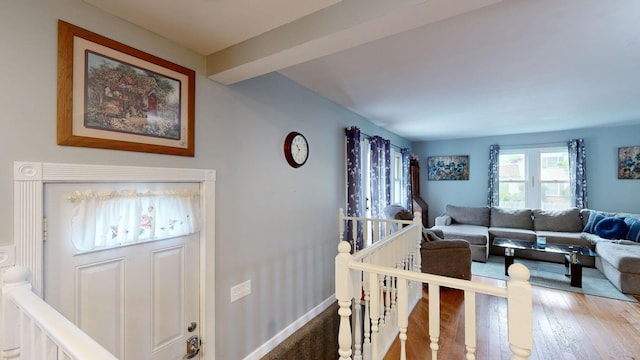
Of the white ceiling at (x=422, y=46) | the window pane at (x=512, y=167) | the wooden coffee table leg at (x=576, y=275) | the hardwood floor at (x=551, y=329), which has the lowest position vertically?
the hardwood floor at (x=551, y=329)

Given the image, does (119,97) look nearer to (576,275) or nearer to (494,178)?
(576,275)

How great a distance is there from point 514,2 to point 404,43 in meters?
0.64

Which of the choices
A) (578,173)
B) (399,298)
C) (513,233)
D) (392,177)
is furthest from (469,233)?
(399,298)

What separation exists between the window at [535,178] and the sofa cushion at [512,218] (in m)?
0.60

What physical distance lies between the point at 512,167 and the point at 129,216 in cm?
682

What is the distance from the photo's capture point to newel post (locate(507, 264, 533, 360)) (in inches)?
39.1

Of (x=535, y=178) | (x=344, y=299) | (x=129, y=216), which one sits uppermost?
(x=535, y=178)

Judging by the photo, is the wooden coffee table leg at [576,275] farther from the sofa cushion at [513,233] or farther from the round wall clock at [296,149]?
the round wall clock at [296,149]

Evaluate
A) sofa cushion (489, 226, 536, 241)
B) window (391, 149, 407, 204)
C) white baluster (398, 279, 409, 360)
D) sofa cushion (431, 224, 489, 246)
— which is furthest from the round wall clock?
sofa cushion (489, 226, 536, 241)

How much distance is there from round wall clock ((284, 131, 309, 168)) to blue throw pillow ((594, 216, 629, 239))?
4.84 meters

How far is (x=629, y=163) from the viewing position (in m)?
4.85

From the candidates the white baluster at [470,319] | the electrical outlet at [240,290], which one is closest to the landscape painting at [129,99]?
the electrical outlet at [240,290]

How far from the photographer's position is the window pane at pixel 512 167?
583 cm

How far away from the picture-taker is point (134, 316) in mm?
1583
